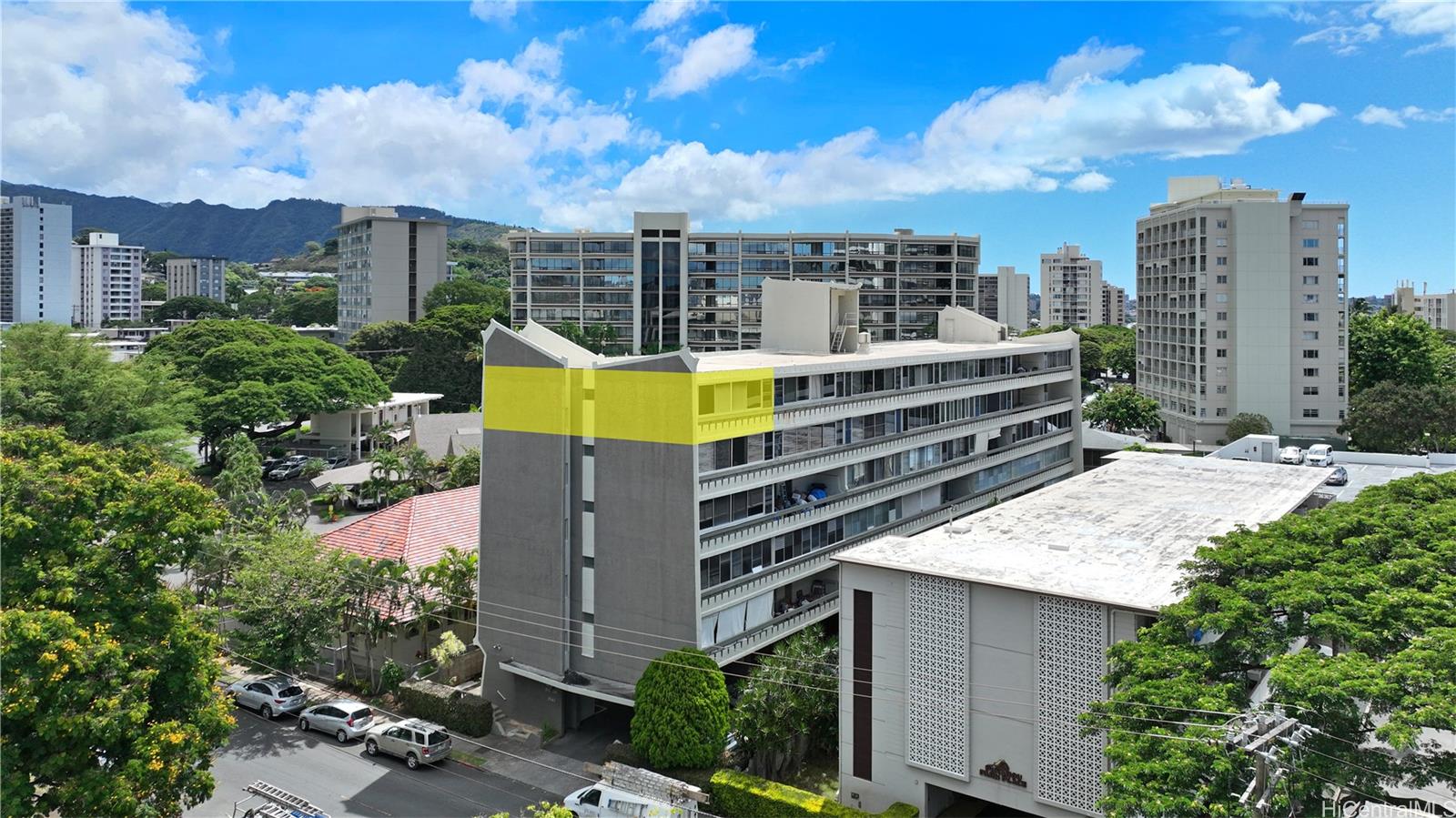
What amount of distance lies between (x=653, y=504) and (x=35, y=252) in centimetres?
17875

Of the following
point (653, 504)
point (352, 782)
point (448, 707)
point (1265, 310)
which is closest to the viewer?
point (352, 782)

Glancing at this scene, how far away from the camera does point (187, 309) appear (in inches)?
6265


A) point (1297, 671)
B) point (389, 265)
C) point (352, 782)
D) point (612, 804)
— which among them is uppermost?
point (389, 265)

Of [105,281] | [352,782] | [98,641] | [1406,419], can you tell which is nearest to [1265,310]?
[1406,419]

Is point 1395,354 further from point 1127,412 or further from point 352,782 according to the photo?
point 352,782

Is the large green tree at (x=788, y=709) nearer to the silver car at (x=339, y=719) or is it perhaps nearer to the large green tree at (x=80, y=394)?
the silver car at (x=339, y=719)

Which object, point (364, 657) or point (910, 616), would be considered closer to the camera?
point (910, 616)

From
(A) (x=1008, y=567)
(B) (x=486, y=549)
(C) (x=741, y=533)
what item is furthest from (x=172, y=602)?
(A) (x=1008, y=567)

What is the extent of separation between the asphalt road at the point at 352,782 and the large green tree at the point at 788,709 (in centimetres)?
580

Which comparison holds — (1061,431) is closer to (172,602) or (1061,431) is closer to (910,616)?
(910,616)

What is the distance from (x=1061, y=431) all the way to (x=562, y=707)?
34436 millimetres

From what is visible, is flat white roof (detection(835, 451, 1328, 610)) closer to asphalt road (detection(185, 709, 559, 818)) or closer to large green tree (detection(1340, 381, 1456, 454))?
asphalt road (detection(185, 709, 559, 818))

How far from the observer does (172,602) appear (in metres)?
20.9

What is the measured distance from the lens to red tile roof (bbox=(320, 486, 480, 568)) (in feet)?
126
